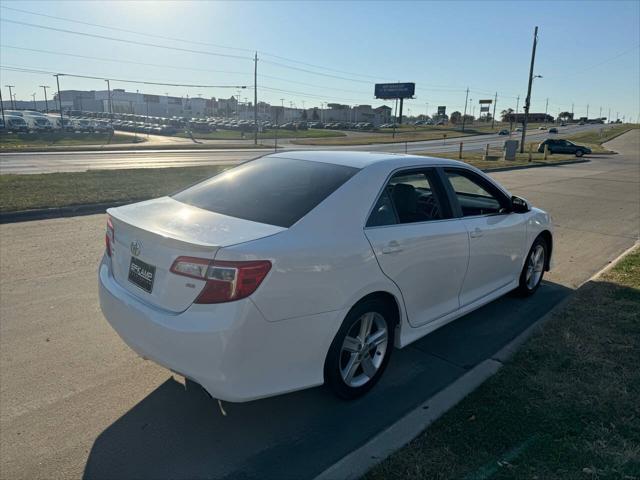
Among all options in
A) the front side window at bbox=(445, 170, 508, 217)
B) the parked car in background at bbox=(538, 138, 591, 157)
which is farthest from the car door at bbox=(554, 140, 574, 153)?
the front side window at bbox=(445, 170, 508, 217)

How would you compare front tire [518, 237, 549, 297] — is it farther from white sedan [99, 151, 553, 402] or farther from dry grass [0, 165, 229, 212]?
dry grass [0, 165, 229, 212]

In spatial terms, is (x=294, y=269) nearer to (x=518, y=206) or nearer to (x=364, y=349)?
(x=364, y=349)

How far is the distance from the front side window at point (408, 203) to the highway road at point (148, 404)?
118 cm

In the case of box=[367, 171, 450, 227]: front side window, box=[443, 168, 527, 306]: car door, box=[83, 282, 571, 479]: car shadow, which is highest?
box=[367, 171, 450, 227]: front side window

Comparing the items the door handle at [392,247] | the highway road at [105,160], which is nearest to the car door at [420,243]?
the door handle at [392,247]

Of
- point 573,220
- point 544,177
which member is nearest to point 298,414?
point 573,220

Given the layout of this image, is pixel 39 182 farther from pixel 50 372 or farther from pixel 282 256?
pixel 282 256

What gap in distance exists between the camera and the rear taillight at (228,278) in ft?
8.52

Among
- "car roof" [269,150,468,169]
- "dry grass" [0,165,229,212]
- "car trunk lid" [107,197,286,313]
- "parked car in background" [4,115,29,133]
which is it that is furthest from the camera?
"parked car in background" [4,115,29,133]

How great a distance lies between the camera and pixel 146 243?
117 inches

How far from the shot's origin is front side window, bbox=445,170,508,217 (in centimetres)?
449

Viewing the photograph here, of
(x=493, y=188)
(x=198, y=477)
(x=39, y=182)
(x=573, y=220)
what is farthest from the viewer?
(x=39, y=182)

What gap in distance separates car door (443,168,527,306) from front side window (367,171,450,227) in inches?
6.4

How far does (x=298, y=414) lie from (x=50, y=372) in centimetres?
188
